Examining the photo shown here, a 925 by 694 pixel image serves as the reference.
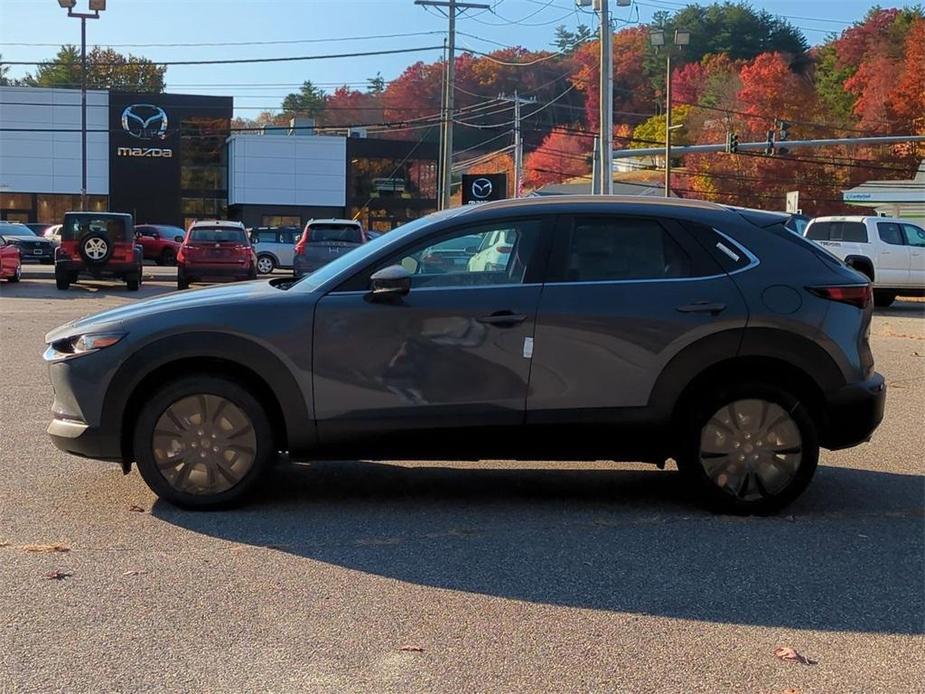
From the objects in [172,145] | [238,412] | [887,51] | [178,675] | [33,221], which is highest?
[887,51]

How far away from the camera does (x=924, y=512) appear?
232 inches

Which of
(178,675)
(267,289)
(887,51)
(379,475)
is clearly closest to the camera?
(178,675)

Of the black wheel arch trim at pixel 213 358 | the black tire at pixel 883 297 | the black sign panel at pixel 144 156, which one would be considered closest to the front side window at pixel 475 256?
the black wheel arch trim at pixel 213 358

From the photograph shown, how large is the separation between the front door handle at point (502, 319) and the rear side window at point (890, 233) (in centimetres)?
1892

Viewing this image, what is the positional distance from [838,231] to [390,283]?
19.4 meters

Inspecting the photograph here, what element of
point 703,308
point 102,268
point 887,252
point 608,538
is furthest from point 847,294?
point 102,268

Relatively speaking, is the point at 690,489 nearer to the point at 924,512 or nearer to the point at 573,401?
the point at 573,401

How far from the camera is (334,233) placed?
2184cm

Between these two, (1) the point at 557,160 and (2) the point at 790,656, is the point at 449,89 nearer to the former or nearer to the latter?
(2) the point at 790,656

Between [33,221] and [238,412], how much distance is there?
54.9 m

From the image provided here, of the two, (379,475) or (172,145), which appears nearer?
(379,475)

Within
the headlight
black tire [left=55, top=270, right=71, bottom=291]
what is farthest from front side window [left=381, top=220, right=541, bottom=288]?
black tire [left=55, top=270, right=71, bottom=291]

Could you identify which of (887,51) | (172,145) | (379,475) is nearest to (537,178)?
(887,51)

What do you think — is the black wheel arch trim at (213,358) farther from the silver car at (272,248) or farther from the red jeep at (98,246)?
the silver car at (272,248)
